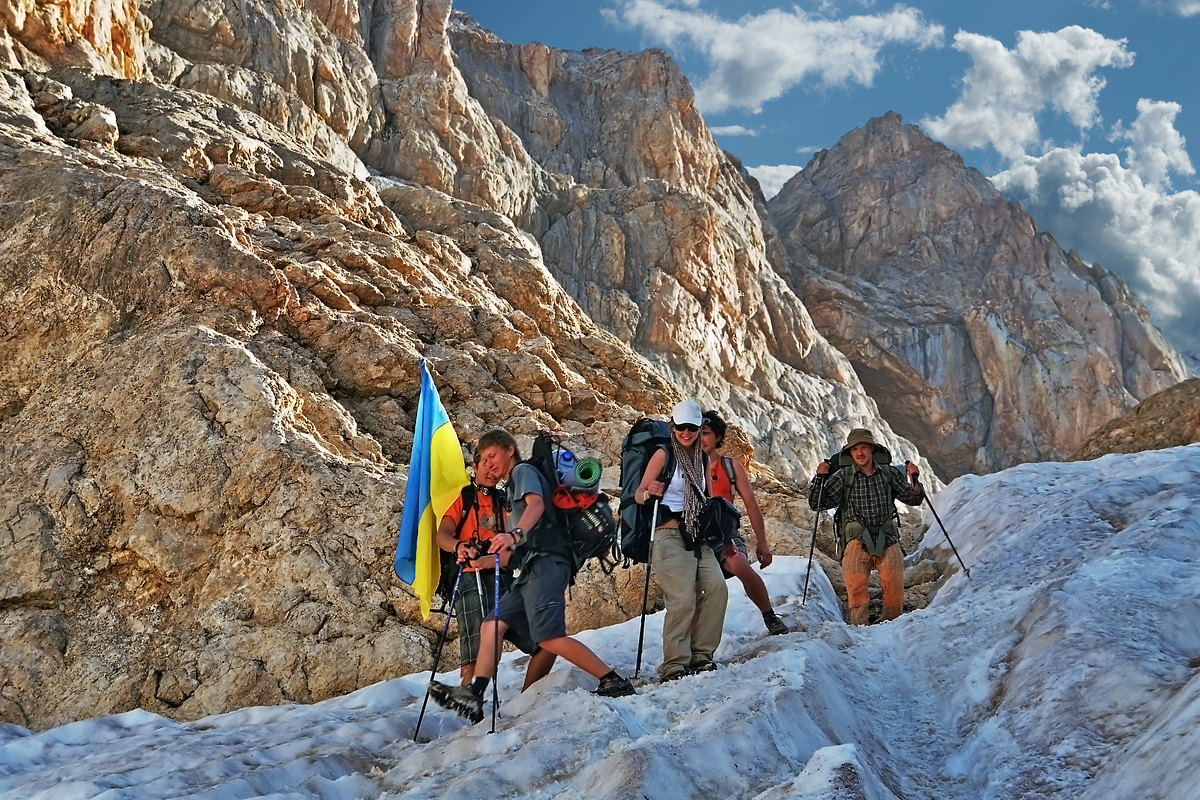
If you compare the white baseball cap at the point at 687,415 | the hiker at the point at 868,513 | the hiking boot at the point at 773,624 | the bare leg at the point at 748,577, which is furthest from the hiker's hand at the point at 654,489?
the hiker at the point at 868,513

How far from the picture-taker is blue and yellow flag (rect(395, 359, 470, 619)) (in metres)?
5.93

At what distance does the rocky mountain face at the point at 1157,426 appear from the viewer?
→ 11.8 meters

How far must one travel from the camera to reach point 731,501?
20.5 ft

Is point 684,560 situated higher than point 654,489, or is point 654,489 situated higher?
point 654,489

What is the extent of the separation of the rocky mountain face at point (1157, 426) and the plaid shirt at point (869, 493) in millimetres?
5885

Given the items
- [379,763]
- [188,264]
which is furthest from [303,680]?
[188,264]

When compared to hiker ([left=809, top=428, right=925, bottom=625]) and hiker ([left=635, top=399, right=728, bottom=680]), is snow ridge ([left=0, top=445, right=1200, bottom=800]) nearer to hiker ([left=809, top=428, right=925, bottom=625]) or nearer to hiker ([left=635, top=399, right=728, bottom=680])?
hiker ([left=635, top=399, right=728, bottom=680])

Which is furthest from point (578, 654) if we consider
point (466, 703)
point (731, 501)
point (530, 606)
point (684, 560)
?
point (731, 501)

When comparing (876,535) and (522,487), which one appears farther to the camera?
(876,535)

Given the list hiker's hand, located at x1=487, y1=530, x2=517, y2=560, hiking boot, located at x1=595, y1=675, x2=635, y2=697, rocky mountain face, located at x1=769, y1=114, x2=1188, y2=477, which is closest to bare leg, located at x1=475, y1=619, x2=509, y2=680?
hiker's hand, located at x1=487, y1=530, x2=517, y2=560

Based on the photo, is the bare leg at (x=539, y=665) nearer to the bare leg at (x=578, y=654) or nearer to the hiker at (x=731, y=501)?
the bare leg at (x=578, y=654)

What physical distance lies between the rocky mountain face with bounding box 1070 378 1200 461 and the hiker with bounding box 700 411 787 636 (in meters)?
7.89

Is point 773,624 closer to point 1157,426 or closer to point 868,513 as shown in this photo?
point 868,513

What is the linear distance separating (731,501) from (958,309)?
5836 cm
